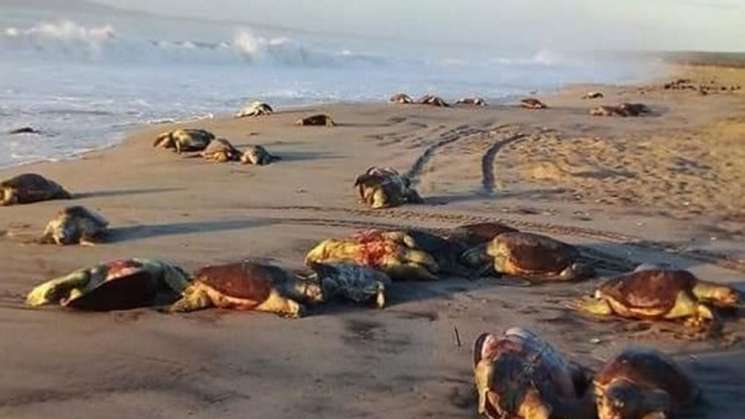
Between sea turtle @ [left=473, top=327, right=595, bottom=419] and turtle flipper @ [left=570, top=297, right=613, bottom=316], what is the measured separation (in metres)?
1.89

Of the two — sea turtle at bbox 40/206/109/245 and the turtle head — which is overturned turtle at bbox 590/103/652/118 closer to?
sea turtle at bbox 40/206/109/245

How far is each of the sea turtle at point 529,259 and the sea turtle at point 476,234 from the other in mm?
189

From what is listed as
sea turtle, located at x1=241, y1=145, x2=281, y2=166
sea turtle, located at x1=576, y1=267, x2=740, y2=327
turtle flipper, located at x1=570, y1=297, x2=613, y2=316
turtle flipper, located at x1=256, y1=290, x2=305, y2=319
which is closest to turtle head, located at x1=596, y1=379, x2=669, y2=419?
sea turtle, located at x1=576, y1=267, x2=740, y2=327

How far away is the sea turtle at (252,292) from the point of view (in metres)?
6.49

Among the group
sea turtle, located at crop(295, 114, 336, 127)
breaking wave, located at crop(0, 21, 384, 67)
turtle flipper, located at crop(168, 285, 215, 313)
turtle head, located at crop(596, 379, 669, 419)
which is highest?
breaking wave, located at crop(0, 21, 384, 67)

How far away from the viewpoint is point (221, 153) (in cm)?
1370

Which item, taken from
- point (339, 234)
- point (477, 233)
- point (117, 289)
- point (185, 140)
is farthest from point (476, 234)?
point (185, 140)

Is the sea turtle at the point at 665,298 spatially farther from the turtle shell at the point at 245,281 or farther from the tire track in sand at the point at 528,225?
the turtle shell at the point at 245,281

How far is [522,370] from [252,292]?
7.79 ft

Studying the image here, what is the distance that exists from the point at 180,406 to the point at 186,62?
36.9 metres

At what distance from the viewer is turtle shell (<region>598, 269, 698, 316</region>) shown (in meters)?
6.51

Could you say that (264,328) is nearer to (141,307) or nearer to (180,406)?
(141,307)

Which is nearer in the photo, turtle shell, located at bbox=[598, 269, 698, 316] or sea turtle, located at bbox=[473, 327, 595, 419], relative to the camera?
sea turtle, located at bbox=[473, 327, 595, 419]

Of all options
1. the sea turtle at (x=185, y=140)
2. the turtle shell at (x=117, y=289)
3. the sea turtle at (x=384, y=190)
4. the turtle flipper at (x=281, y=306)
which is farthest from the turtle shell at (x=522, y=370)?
the sea turtle at (x=185, y=140)
